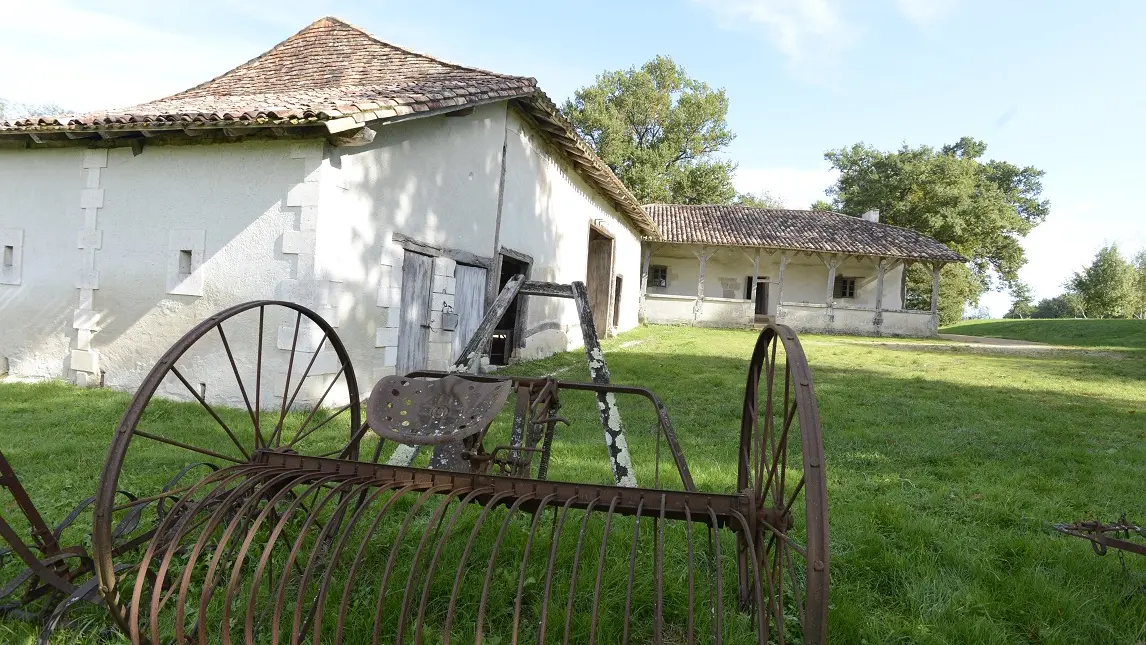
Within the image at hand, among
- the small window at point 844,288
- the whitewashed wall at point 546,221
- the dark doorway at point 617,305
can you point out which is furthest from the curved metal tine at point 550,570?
the small window at point 844,288

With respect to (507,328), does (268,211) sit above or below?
above

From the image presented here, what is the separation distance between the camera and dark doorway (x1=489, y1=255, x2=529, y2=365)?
9.38 metres

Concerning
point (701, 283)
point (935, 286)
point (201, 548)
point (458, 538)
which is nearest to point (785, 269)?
point (701, 283)

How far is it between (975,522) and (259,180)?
6.01m

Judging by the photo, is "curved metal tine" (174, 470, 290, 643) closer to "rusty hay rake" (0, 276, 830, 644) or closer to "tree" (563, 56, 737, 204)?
"rusty hay rake" (0, 276, 830, 644)

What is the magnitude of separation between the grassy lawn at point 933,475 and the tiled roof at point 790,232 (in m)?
10.7

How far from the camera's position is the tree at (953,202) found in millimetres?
24875

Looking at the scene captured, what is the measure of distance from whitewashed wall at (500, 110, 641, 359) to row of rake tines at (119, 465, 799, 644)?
6343 mm

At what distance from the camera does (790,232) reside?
2036 cm

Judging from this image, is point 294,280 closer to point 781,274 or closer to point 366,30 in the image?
point 366,30

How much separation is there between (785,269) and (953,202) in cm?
945

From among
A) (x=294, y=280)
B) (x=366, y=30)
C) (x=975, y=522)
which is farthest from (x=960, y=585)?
(x=366, y=30)

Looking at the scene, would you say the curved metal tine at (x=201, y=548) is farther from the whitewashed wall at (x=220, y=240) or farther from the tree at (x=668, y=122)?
the tree at (x=668, y=122)

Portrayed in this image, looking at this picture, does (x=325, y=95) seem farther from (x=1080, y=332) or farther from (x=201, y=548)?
(x=1080, y=332)
